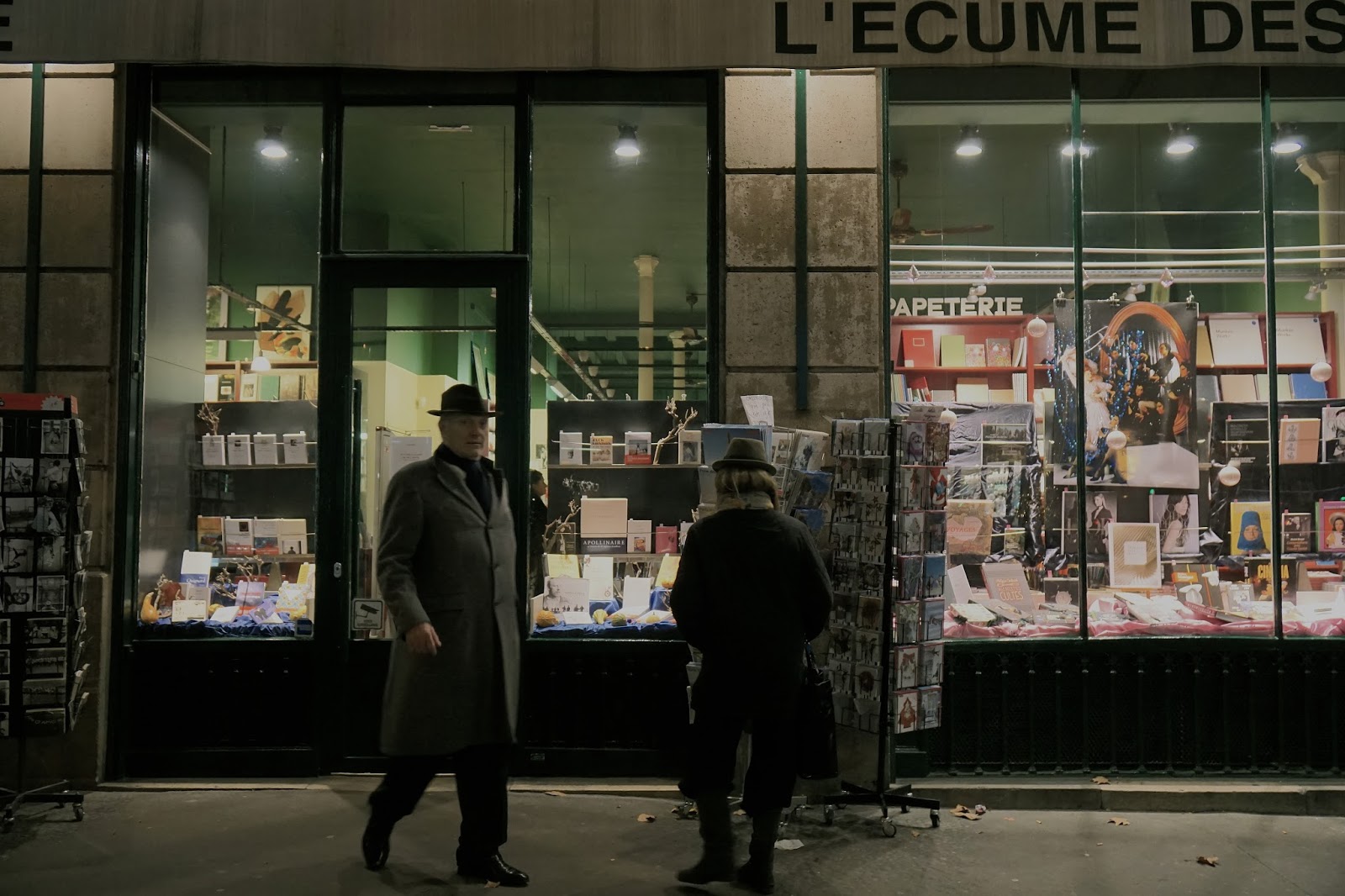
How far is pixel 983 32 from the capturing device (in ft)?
21.7

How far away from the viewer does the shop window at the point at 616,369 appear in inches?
283

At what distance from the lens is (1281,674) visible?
699 centimetres

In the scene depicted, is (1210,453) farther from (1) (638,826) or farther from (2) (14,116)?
(2) (14,116)

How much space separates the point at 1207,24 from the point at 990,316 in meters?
2.30

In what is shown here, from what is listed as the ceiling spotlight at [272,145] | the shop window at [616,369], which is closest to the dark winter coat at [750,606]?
the shop window at [616,369]

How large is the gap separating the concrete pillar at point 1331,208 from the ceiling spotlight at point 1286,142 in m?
0.11

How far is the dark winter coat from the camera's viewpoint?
497 cm

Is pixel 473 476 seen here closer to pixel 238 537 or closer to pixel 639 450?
pixel 639 450

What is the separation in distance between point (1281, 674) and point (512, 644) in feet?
16.0

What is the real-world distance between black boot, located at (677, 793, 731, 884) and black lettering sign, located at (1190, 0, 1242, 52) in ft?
16.7

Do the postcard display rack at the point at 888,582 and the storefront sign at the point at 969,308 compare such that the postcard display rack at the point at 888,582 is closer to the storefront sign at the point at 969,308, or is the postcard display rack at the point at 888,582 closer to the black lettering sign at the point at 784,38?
the storefront sign at the point at 969,308

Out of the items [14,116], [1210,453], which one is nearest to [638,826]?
[1210,453]

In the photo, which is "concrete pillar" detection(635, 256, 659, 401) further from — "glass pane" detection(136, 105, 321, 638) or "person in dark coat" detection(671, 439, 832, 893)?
"person in dark coat" detection(671, 439, 832, 893)

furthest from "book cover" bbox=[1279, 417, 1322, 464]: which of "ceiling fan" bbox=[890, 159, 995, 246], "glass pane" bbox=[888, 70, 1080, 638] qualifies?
"ceiling fan" bbox=[890, 159, 995, 246]
